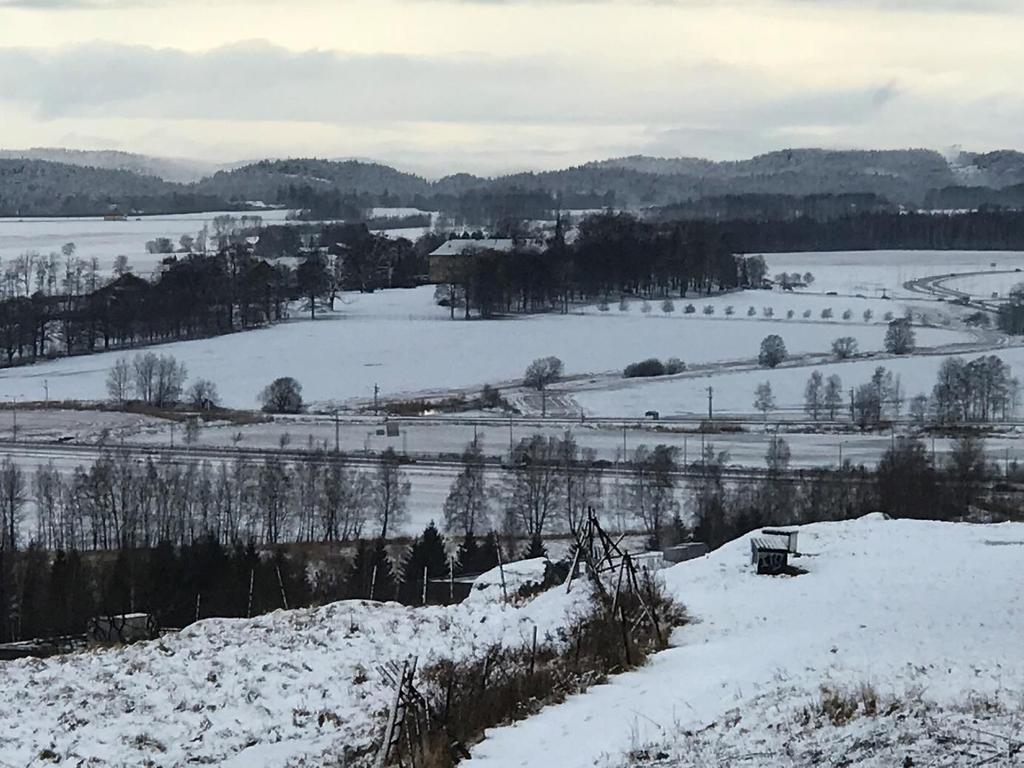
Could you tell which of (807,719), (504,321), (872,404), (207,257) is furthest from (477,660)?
(207,257)

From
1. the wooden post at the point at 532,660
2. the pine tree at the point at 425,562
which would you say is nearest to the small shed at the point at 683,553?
the pine tree at the point at 425,562

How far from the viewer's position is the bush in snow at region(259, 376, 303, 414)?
54.6 m

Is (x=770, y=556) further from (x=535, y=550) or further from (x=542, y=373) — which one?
(x=542, y=373)

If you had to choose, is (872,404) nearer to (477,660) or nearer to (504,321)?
(504,321)

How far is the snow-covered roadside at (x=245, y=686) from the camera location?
9.98m

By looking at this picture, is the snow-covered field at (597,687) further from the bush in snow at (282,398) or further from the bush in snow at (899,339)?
the bush in snow at (899,339)

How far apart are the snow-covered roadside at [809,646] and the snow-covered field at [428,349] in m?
43.2

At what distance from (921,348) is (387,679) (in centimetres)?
5952

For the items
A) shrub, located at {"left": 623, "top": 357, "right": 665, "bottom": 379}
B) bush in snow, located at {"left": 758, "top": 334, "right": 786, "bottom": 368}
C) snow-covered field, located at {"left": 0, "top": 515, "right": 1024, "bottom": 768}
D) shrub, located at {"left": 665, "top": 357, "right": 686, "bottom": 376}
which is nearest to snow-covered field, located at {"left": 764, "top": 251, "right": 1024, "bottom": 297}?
bush in snow, located at {"left": 758, "top": 334, "right": 786, "bottom": 368}

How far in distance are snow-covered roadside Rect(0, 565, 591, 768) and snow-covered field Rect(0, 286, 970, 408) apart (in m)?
43.2

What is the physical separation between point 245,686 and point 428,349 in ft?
181

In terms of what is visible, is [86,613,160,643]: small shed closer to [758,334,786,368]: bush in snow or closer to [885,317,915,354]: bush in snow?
[758,334,786,368]: bush in snow

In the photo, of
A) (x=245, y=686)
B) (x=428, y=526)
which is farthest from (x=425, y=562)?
(x=245, y=686)

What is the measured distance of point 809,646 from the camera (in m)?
10.4
